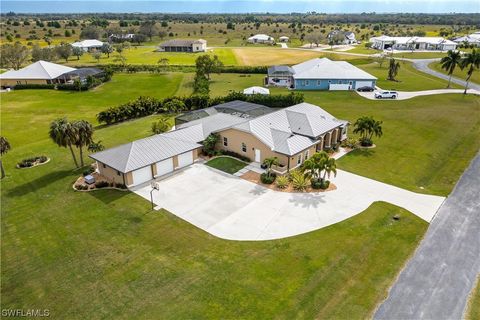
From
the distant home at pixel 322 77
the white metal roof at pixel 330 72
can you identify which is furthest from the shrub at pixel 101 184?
the white metal roof at pixel 330 72

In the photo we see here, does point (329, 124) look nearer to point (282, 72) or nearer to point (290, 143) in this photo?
point (290, 143)

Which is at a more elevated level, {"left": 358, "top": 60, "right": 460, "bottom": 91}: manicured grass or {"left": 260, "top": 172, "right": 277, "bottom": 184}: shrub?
{"left": 358, "top": 60, "right": 460, "bottom": 91}: manicured grass

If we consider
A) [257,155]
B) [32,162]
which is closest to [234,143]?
[257,155]

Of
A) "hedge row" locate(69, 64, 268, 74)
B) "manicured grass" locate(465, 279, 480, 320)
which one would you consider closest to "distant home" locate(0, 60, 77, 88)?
"hedge row" locate(69, 64, 268, 74)

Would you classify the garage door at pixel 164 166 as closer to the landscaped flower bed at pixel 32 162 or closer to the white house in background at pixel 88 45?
the landscaped flower bed at pixel 32 162

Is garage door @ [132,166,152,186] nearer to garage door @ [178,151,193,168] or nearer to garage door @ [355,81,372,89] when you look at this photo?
garage door @ [178,151,193,168]

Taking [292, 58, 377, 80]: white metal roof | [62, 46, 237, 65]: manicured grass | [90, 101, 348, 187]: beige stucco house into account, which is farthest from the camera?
[62, 46, 237, 65]: manicured grass

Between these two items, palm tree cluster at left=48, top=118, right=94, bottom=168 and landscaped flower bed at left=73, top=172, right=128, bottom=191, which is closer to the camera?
landscaped flower bed at left=73, top=172, right=128, bottom=191
